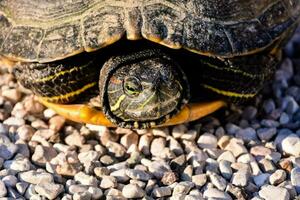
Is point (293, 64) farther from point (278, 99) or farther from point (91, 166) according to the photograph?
point (91, 166)

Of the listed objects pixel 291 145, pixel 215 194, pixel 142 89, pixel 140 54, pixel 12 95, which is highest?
pixel 140 54

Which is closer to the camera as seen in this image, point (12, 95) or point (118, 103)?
point (118, 103)

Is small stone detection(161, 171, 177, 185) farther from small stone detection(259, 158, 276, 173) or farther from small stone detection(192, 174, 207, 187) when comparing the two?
small stone detection(259, 158, 276, 173)

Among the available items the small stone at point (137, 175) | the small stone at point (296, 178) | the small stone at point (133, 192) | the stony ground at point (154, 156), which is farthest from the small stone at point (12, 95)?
the small stone at point (296, 178)

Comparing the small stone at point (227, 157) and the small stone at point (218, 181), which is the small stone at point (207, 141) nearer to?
the small stone at point (227, 157)

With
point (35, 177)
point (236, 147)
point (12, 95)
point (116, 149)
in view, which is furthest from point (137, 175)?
point (12, 95)

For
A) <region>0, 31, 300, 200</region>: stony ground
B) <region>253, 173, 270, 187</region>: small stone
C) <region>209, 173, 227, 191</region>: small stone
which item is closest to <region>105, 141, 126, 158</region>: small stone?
<region>0, 31, 300, 200</region>: stony ground

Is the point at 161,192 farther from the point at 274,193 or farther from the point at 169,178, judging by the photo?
the point at 274,193

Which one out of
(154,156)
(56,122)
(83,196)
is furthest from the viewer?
(56,122)

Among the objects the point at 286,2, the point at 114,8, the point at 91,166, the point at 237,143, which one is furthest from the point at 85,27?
the point at 286,2
